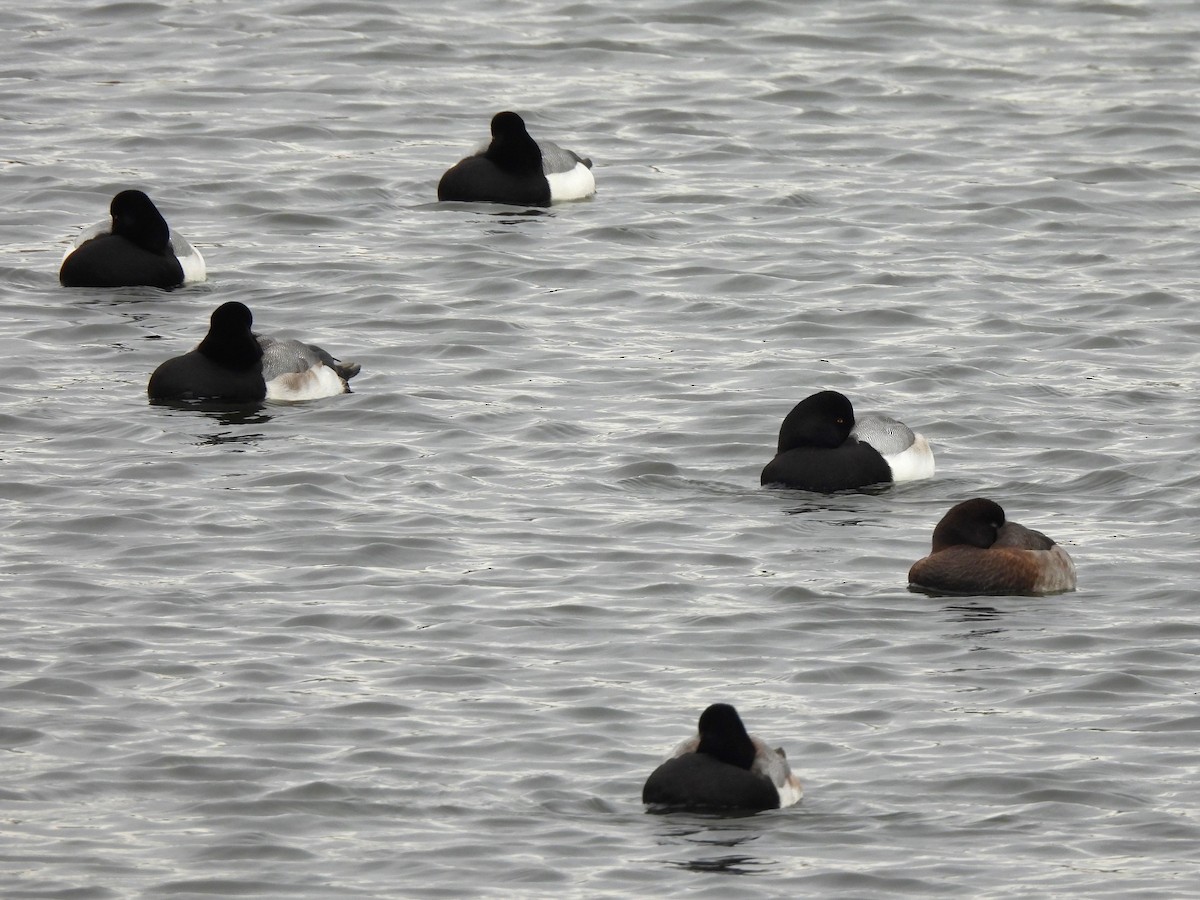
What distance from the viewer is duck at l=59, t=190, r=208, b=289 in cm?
2033

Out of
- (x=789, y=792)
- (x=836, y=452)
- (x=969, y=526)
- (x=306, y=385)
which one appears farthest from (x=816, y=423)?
(x=789, y=792)

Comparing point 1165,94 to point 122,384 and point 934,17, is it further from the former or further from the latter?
point 122,384

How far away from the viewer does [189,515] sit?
1500cm

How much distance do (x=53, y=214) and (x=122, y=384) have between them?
17.9ft

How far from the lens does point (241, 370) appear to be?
57.9 feet

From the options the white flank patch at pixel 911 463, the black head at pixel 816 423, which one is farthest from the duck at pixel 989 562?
the black head at pixel 816 423

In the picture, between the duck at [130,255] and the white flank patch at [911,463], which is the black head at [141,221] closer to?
the duck at [130,255]

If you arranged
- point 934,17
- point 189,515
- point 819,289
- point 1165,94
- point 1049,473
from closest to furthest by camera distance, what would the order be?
point 189,515 → point 1049,473 → point 819,289 → point 1165,94 → point 934,17

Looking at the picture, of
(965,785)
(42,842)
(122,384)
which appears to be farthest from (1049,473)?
(42,842)

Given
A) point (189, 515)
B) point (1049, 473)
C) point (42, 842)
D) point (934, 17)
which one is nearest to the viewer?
point (42, 842)

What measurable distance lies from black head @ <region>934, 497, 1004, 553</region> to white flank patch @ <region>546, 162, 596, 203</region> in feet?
32.7

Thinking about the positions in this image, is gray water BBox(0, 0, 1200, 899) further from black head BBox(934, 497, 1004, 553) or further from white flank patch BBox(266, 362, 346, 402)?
black head BBox(934, 497, 1004, 553)

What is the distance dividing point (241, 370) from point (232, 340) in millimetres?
226

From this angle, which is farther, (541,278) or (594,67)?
(594,67)
